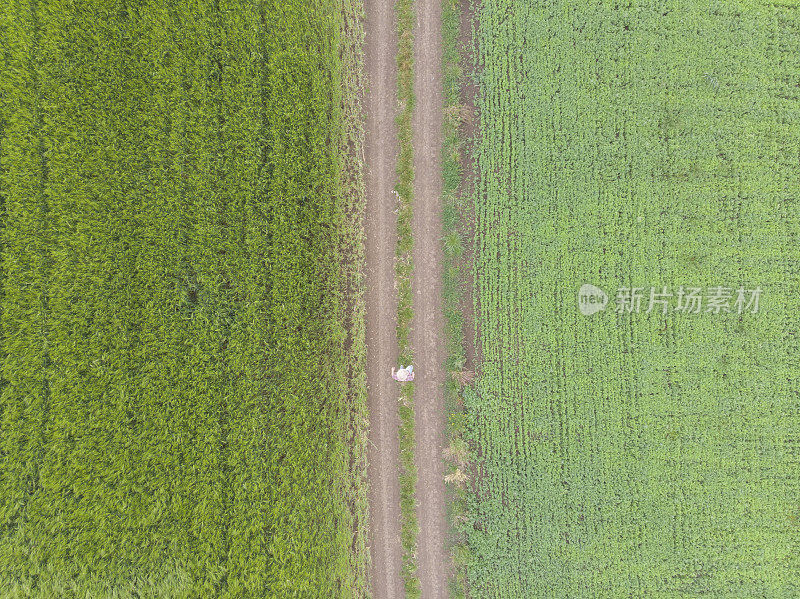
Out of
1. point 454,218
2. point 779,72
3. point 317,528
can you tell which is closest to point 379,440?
point 317,528

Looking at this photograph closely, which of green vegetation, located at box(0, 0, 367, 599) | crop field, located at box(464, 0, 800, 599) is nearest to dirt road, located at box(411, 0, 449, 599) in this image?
crop field, located at box(464, 0, 800, 599)

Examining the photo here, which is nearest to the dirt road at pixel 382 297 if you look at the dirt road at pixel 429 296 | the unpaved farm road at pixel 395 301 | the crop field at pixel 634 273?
the unpaved farm road at pixel 395 301

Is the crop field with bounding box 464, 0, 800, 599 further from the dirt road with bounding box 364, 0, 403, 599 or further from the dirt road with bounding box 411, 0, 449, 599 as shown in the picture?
the dirt road with bounding box 364, 0, 403, 599

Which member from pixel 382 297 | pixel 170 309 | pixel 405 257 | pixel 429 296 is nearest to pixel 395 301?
pixel 382 297

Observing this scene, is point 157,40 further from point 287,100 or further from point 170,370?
point 170,370

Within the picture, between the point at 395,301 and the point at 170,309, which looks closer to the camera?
the point at 170,309

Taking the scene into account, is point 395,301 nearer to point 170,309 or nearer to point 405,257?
point 405,257
